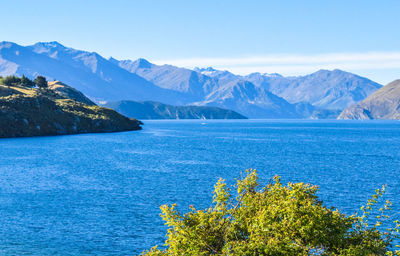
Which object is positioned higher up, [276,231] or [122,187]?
[276,231]

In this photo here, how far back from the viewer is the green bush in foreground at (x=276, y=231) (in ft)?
69.8

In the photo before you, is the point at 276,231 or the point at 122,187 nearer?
the point at 276,231

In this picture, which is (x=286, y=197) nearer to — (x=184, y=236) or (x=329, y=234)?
(x=329, y=234)

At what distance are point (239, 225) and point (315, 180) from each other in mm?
68386

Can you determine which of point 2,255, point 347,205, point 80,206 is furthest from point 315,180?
point 2,255

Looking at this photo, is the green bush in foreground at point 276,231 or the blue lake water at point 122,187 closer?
the green bush in foreground at point 276,231

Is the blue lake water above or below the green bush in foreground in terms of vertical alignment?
below

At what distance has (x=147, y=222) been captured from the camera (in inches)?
2077

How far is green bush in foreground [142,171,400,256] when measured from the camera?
21266 millimetres

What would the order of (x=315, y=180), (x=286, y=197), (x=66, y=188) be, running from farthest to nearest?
(x=315, y=180) → (x=66, y=188) → (x=286, y=197)

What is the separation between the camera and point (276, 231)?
21.6 m

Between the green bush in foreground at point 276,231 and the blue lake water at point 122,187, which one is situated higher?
the green bush in foreground at point 276,231

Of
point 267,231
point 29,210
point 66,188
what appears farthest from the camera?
point 66,188

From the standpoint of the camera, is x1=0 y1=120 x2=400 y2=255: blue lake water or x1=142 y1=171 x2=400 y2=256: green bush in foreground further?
x1=0 y1=120 x2=400 y2=255: blue lake water
